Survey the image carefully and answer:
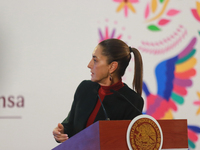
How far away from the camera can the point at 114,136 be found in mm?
1134

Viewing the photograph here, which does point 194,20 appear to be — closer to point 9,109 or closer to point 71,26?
point 71,26

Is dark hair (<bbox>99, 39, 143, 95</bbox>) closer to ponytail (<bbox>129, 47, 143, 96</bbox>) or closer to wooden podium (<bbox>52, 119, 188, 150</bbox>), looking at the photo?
ponytail (<bbox>129, 47, 143, 96</bbox>)

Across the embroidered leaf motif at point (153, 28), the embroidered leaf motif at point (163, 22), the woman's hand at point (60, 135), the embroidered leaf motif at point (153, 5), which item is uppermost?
the embroidered leaf motif at point (153, 5)

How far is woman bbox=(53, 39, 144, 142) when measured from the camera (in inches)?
69.7

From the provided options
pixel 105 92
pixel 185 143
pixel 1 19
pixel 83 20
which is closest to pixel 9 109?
pixel 1 19

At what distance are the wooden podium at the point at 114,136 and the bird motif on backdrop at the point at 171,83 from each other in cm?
169

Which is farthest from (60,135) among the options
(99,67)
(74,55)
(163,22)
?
(163,22)

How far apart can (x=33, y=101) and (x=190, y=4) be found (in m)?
1.75

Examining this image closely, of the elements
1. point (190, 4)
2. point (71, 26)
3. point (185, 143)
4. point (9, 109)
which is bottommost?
point (9, 109)

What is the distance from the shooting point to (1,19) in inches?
113

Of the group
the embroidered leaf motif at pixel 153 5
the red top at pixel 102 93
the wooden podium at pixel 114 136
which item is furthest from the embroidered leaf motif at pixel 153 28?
the wooden podium at pixel 114 136

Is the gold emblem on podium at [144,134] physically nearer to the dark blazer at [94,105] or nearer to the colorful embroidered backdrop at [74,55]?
the dark blazer at [94,105]

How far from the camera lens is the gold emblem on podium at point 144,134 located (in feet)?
3.79

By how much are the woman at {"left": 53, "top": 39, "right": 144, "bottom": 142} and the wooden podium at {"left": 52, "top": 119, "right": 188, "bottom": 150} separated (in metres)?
0.49
